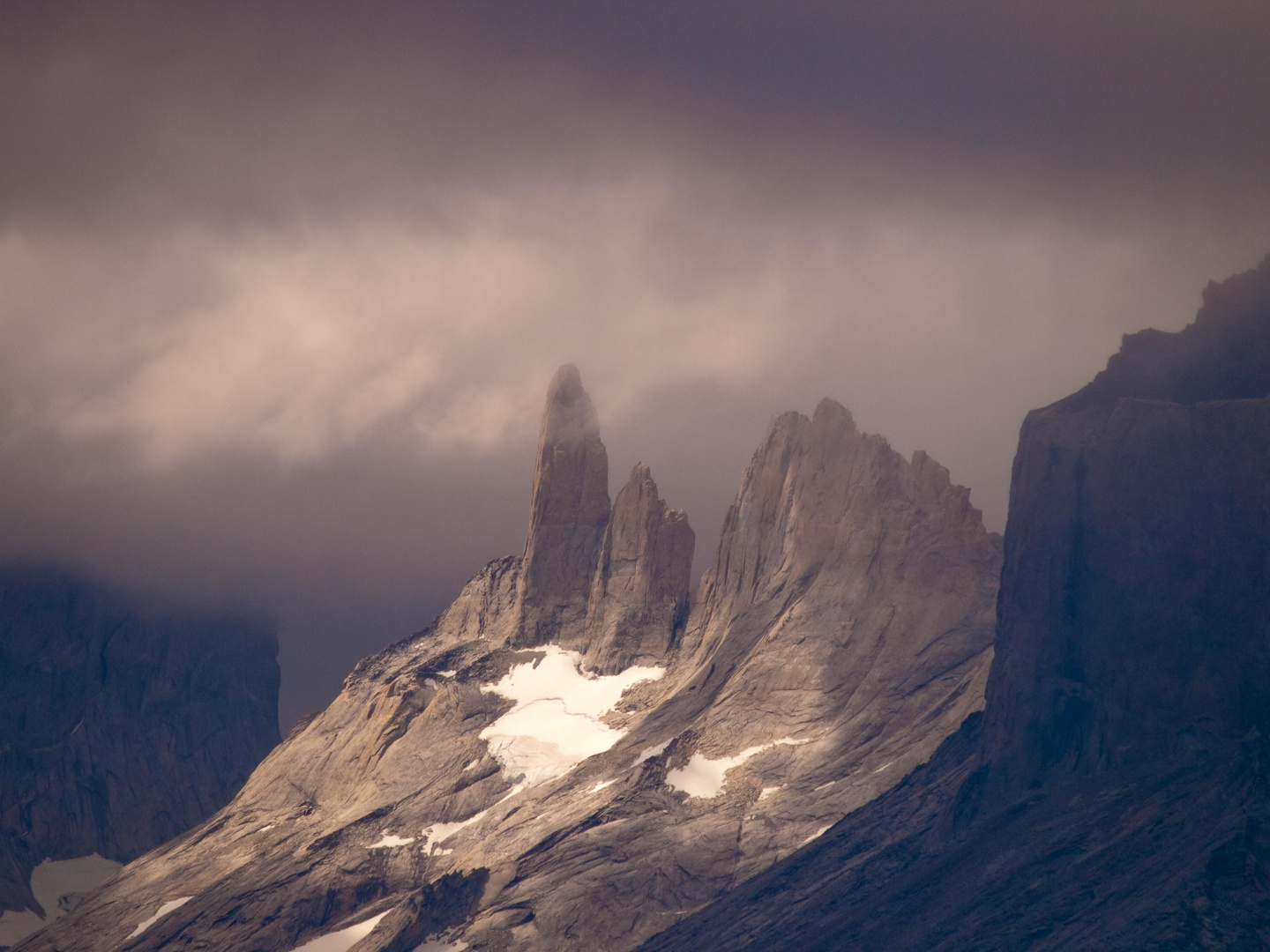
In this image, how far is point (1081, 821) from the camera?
10844 cm

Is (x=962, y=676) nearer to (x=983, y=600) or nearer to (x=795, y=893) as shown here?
(x=983, y=600)

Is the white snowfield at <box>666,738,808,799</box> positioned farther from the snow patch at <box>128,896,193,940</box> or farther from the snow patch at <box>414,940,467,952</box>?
the snow patch at <box>128,896,193,940</box>

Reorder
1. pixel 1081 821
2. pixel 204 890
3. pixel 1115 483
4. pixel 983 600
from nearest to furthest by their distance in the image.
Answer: pixel 1081 821, pixel 1115 483, pixel 983 600, pixel 204 890

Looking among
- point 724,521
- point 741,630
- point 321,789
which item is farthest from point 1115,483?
point 321,789

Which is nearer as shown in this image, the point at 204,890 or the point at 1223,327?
the point at 1223,327

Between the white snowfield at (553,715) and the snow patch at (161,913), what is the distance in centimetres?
3549

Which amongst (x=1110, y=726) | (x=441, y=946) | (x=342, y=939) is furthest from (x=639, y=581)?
(x=1110, y=726)

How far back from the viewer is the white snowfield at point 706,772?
139 m

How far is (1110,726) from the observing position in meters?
113

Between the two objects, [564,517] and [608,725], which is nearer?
[608,725]

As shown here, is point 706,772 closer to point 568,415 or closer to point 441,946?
point 441,946

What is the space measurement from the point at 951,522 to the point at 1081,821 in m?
49.8

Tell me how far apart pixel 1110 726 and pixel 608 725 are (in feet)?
210

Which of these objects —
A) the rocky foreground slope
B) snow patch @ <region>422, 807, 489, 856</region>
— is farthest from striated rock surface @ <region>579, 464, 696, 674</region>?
snow patch @ <region>422, 807, 489, 856</region>
